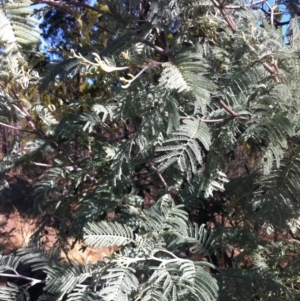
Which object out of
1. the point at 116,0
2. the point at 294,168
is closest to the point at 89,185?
the point at 116,0

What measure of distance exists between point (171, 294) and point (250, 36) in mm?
832

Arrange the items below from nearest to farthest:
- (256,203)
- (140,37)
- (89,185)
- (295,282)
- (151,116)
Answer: (151,116), (140,37), (256,203), (295,282), (89,185)

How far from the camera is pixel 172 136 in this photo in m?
1.64

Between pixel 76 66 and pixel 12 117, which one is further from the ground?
pixel 76 66

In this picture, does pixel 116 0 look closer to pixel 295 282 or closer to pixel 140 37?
pixel 140 37

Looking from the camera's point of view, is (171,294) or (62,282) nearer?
(171,294)

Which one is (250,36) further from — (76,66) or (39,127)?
(39,127)

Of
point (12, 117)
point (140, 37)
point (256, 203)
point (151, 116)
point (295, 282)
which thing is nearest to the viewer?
point (151, 116)

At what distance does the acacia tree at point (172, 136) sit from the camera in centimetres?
143

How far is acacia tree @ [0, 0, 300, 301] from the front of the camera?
1426mm

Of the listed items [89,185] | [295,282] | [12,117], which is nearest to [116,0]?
[12,117]

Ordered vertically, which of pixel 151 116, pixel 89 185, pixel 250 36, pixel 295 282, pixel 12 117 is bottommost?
pixel 295 282

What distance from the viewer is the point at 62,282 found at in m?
1.69

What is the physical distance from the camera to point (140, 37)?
1565mm
